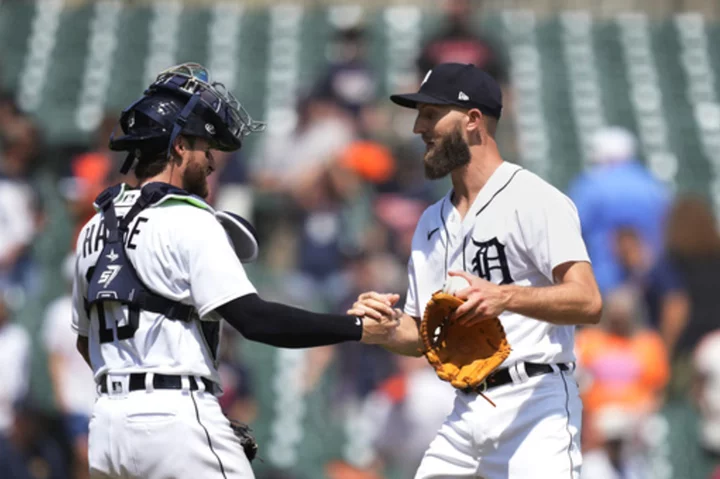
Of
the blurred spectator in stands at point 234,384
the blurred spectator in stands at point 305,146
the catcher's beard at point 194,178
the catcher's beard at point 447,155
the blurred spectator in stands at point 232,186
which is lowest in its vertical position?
the blurred spectator in stands at point 234,384

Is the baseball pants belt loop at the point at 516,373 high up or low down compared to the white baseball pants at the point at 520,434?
up

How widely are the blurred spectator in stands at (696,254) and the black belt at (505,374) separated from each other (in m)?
4.50

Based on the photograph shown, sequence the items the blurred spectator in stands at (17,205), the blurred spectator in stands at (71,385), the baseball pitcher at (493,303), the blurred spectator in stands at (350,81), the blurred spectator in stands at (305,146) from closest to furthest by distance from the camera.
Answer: the baseball pitcher at (493,303) → the blurred spectator in stands at (71,385) → the blurred spectator in stands at (17,205) → the blurred spectator in stands at (305,146) → the blurred spectator in stands at (350,81)

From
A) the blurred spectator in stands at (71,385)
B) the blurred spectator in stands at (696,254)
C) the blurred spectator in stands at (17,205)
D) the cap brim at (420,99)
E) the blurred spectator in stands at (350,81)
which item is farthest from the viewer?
the blurred spectator in stands at (350,81)

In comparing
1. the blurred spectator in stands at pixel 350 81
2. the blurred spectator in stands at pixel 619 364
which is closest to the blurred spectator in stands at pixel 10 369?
the blurred spectator in stands at pixel 350 81

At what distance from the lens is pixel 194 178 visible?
3836 mm

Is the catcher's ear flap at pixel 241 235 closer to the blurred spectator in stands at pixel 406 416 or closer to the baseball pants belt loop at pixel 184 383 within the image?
the baseball pants belt loop at pixel 184 383

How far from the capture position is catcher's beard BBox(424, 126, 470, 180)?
429 centimetres

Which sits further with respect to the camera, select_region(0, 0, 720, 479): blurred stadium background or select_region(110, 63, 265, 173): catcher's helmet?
select_region(0, 0, 720, 479): blurred stadium background

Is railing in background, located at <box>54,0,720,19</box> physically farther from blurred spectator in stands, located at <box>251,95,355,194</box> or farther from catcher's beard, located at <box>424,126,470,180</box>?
catcher's beard, located at <box>424,126,470,180</box>

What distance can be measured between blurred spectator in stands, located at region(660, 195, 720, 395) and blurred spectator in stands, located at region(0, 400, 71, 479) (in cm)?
421

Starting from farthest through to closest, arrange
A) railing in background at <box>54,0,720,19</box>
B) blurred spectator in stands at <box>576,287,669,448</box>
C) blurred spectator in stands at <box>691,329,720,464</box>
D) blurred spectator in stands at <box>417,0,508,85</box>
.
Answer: railing in background at <box>54,0,720,19</box> → blurred spectator in stands at <box>417,0,508,85</box> → blurred spectator in stands at <box>691,329,720,464</box> → blurred spectator in stands at <box>576,287,669,448</box>

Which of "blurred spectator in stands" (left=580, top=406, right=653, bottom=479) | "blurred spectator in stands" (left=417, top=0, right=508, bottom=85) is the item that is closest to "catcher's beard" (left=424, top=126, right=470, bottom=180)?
"blurred spectator in stands" (left=580, top=406, right=653, bottom=479)

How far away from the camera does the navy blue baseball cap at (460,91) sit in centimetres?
429
